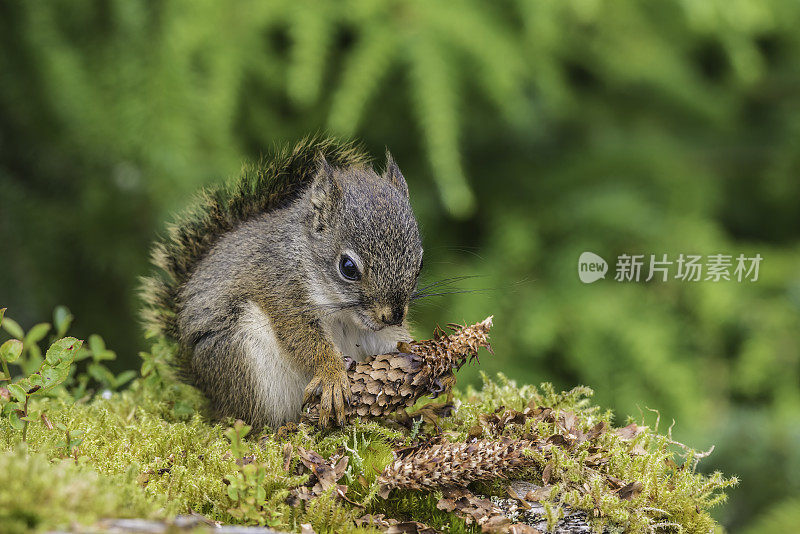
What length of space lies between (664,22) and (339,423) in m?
2.25

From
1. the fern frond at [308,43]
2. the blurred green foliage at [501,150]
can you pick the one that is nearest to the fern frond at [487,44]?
the blurred green foliage at [501,150]

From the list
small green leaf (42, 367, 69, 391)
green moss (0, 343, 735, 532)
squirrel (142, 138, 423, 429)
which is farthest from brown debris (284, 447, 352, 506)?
small green leaf (42, 367, 69, 391)

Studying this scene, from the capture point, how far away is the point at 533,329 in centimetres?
247

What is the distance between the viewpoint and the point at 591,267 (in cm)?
257

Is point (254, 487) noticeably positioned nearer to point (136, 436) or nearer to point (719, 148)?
point (136, 436)

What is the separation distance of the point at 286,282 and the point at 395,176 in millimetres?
381

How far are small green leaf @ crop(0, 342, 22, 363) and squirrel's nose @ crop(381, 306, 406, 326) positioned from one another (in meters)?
0.67

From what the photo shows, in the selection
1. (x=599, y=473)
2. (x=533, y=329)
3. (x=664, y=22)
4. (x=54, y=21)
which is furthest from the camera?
(x=664, y=22)

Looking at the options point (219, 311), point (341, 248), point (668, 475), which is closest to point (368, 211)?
point (341, 248)

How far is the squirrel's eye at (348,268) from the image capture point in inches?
59.6

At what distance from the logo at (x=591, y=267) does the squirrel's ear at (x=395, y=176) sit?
109cm

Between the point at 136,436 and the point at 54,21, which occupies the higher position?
the point at 54,21

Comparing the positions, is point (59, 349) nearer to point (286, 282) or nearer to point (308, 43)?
point (286, 282)

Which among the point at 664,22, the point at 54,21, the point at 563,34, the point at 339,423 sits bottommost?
the point at 339,423
